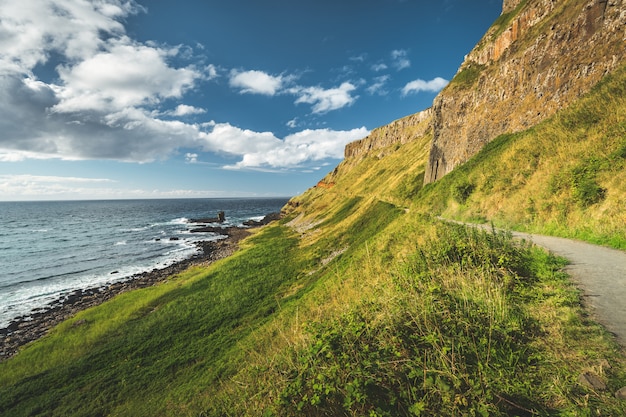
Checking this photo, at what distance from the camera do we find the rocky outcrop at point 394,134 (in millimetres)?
80412

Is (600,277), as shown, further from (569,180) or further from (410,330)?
(569,180)

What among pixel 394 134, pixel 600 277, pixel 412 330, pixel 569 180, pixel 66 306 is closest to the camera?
pixel 412 330

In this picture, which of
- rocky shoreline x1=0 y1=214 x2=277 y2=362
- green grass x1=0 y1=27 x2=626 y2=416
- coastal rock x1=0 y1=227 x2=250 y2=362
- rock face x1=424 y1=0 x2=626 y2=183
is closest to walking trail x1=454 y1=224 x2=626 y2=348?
green grass x1=0 y1=27 x2=626 y2=416

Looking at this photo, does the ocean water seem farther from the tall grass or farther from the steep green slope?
the steep green slope

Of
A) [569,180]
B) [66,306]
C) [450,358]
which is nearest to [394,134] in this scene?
[569,180]

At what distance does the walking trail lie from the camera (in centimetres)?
469

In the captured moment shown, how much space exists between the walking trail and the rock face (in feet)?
56.0

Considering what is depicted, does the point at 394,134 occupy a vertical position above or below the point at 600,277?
above

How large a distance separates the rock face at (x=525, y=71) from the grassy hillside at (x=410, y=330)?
9.05 feet

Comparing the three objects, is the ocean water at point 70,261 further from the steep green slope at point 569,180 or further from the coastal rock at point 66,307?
the steep green slope at point 569,180

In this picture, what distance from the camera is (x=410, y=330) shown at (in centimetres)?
510

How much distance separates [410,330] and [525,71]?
94.9 ft

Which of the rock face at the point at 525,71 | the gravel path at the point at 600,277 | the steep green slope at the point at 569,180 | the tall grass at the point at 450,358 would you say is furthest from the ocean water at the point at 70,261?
the rock face at the point at 525,71

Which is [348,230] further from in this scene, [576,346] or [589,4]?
[576,346]
